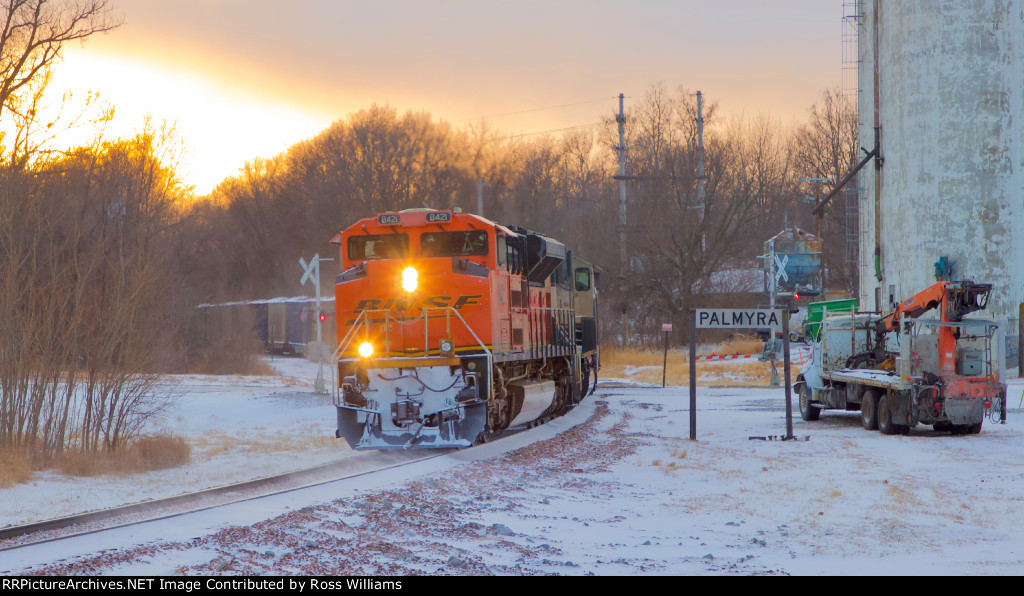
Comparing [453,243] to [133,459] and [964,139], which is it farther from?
[964,139]

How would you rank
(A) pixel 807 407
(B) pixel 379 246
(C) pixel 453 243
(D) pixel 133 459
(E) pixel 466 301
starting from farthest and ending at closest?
(A) pixel 807 407 < (B) pixel 379 246 < (C) pixel 453 243 < (E) pixel 466 301 < (D) pixel 133 459

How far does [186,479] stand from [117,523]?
195 inches

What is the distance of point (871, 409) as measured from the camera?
2053 centimetres

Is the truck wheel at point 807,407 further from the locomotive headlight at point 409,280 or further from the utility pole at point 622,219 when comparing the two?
the utility pole at point 622,219

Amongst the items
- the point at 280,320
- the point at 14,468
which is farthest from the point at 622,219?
the point at 14,468

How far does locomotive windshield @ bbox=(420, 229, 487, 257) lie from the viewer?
54.7 feet

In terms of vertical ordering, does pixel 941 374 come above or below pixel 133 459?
above

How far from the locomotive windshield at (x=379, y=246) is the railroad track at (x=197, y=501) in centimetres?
363

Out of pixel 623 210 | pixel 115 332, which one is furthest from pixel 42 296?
pixel 623 210

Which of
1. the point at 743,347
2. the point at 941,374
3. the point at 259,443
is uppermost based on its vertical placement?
the point at 743,347

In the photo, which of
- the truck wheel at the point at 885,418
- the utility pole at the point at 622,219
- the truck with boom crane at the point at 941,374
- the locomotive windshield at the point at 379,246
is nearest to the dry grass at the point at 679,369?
the utility pole at the point at 622,219

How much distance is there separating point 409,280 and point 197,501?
20.3 ft

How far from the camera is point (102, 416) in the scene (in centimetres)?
1631
